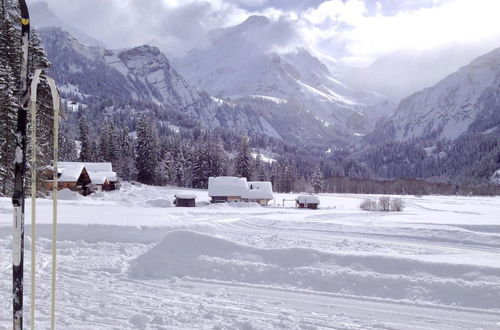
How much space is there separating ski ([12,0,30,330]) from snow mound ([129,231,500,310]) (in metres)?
6.88

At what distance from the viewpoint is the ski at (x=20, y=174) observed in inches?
189

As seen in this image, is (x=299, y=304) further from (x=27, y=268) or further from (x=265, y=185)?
(x=265, y=185)

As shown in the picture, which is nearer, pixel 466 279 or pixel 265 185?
pixel 466 279

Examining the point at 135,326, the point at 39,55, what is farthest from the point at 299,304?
the point at 39,55

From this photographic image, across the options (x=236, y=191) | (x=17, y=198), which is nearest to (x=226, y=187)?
(x=236, y=191)

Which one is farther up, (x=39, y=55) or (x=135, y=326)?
(x=39, y=55)

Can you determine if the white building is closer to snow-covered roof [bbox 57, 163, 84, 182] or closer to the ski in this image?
snow-covered roof [bbox 57, 163, 84, 182]

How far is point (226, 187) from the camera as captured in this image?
62.5 meters

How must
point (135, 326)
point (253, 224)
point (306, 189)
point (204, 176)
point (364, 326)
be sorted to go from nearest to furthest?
point (135, 326) → point (364, 326) → point (253, 224) → point (204, 176) → point (306, 189)

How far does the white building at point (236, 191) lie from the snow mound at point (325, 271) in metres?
47.6

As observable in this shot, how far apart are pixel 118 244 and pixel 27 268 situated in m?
5.26

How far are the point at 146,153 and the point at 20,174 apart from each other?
76294mm

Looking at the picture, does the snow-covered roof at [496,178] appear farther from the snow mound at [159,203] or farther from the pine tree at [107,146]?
the snow mound at [159,203]

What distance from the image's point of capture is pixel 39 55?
28.1 meters
